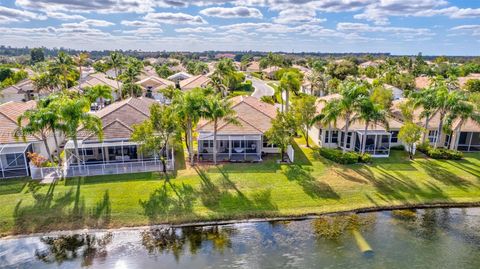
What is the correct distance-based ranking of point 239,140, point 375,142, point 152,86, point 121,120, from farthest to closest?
point 152,86, point 375,142, point 239,140, point 121,120

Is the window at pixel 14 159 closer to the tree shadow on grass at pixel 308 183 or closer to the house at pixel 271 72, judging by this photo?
the tree shadow on grass at pixel 308 183

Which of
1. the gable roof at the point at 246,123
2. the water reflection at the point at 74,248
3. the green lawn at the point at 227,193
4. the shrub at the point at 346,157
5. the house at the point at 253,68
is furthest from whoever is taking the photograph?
the house at the point at 253,68

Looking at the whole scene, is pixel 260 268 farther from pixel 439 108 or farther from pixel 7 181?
pixel 439 108

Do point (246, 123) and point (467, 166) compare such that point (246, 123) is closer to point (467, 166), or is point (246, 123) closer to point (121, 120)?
point (121, 120)

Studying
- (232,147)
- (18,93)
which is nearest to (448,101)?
(232,147)

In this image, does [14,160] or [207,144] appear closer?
[14,160]

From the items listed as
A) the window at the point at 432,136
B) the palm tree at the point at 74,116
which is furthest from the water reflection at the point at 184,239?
the window at the point at 432,136
